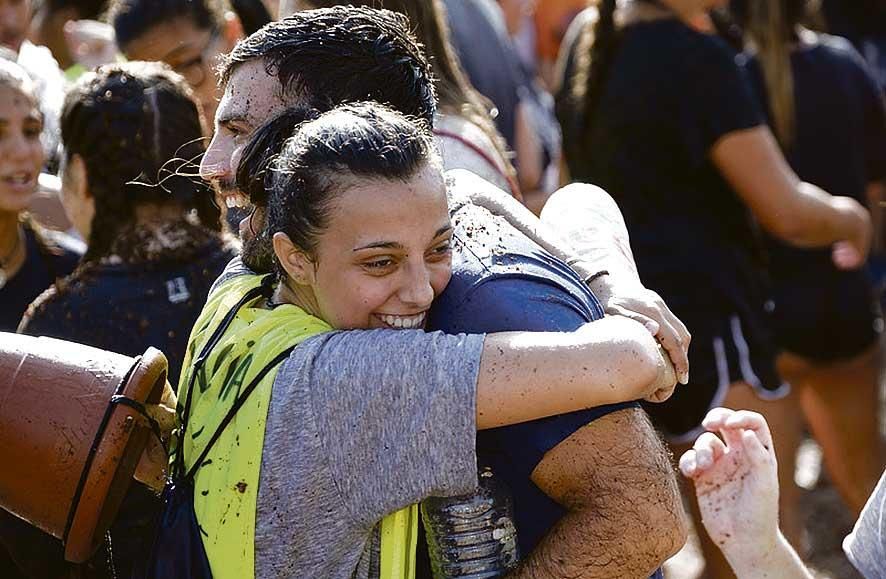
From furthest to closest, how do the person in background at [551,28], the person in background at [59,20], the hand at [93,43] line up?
the person in background at [551,28] < the person in background at [59,20] < the hand at [93,43]

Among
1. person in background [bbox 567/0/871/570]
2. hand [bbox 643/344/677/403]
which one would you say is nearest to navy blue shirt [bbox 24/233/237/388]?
hand [bbox 643/344/677/403]

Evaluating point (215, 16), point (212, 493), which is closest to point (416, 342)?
point (212, 493)

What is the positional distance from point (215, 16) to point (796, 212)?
6.20ft

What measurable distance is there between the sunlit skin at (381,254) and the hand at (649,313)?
306 millimetres

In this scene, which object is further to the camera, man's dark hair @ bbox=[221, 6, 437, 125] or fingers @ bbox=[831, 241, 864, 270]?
fingers @ bbox=[831, 241, 864, 270]

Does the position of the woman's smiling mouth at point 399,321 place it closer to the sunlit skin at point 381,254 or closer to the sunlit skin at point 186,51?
the sunlit skin at point 381,254

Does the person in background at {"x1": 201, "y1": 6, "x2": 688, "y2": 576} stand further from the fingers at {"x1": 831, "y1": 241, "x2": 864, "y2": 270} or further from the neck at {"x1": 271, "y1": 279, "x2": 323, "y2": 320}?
the fingers at {"x1": 831, "y1": 241, "x2": 864, "y2": 270}

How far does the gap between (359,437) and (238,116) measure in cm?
71

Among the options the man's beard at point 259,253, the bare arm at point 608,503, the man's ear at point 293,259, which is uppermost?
the man's ear at point 293,259

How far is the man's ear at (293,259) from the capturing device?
1938mm

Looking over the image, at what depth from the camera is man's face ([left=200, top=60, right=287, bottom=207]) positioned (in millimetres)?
2217

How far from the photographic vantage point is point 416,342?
1.80 meters

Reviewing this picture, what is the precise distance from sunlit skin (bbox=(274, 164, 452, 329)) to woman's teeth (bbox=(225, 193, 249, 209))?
0.25 meters

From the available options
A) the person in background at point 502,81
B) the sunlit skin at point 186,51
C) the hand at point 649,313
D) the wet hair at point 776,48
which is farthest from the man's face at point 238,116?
the wet hair at point 776,48
